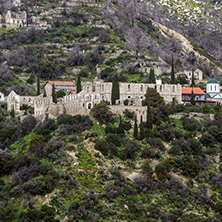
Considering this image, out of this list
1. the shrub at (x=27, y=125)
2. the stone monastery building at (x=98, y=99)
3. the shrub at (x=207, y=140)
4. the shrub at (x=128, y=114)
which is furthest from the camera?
the shrub at (x=27, y=125)

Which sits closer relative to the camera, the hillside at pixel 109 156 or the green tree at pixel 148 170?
the hillside at pixel 109 156

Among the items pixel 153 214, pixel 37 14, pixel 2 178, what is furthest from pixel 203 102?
Result: pixel 37 14

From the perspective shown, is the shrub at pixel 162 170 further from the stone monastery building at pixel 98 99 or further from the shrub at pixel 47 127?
the shrub at pixel 47 127

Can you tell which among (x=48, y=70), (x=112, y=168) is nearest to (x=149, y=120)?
(x=112, y=168)

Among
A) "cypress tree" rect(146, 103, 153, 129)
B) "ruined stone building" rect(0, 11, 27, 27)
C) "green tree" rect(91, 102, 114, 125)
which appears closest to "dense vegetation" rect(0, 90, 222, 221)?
"green tree" rect(91, 102, 114, 125)

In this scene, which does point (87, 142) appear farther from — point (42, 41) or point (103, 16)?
point (103, 16)

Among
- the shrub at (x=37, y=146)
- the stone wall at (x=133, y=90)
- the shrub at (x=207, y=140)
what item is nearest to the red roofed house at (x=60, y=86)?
the stone wall at (x=133, y=90)

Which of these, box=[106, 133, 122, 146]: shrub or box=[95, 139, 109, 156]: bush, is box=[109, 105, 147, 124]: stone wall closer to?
box=[106, 133, 122, 146]: shrub

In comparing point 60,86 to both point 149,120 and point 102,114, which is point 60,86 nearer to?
point 102,114

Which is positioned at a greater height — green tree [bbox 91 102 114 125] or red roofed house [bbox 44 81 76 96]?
red roofed house [bbox 44 81 76 96]

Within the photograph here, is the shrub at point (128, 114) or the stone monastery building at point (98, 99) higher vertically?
the stone monastery building at point (98, 99)

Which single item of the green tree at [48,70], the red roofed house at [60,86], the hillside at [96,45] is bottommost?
the red roofed house at [60,86]
